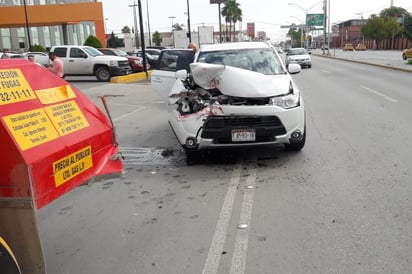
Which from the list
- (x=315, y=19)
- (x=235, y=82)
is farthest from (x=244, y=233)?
(x=315, y=19)

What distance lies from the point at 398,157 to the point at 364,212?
234 cm

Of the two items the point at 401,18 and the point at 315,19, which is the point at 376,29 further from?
the point at 315,19

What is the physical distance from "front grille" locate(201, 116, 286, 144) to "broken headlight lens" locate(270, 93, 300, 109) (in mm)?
225

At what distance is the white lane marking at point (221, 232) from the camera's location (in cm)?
349

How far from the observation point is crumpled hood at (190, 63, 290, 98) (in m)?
6.02

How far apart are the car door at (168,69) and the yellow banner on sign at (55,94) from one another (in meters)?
7.33

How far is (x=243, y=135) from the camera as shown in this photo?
6.05 metres

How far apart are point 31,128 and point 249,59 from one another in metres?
5.44

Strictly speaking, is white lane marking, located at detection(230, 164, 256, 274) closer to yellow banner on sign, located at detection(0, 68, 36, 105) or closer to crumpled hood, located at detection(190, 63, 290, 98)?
crumpled hood, located at detection(190, 63, 290, 98)

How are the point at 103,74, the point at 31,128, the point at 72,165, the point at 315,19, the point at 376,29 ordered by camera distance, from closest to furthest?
1. the point at 31,128
2. the point at 72,165
3. the point at 103,74
4. the point at 315,19
5. the point at 376,29

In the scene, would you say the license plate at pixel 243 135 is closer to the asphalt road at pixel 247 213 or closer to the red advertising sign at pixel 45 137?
the asphalt road at pixel 247 213

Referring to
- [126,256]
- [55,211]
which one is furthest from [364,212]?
[55,211]

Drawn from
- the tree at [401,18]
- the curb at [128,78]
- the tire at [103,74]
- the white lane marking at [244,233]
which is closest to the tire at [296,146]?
the white lane marking at [244,233]

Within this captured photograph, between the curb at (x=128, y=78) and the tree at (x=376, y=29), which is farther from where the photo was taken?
the tree at (x=376, y=29)
